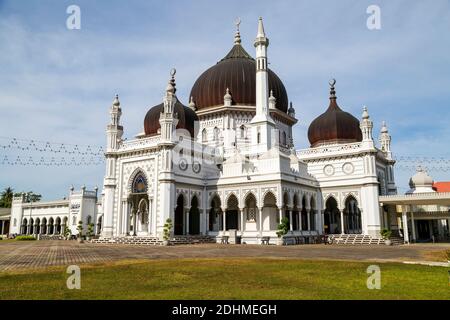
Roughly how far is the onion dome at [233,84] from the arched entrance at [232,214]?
13.1 meters

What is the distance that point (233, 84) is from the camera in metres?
48.9

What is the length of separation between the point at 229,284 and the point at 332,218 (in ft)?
127

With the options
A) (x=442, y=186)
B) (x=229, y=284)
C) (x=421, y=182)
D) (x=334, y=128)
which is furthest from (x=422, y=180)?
(x=229, y=284)

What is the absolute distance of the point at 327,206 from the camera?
150ft

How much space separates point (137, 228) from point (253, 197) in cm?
1327

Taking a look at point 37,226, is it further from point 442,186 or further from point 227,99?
point 442,186

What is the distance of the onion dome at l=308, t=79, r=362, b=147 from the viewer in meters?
45.3

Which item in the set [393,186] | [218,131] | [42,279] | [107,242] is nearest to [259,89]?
[218,131]

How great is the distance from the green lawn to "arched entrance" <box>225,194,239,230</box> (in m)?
28.2

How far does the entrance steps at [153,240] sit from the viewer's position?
117ft

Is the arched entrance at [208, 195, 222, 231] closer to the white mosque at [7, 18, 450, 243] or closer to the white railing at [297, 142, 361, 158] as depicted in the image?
the white mosque at [7, 18, 450, 243]

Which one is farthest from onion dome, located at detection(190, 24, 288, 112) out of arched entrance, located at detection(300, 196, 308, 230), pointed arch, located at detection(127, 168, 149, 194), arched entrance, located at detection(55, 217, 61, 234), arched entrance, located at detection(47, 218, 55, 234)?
arched entrance, located at detection(47, 218, 55, 234)
